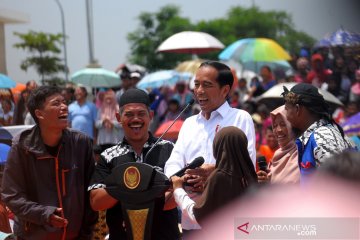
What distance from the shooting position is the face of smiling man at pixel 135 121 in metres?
3.82

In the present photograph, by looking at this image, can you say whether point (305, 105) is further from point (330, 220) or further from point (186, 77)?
point (186, 77)

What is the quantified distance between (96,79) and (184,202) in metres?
10.7

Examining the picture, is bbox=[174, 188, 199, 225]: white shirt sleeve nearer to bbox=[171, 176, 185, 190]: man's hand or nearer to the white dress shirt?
bbox=[171, 176, 185, 190]: man's hand

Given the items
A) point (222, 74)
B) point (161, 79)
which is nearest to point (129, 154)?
point (222, 74)

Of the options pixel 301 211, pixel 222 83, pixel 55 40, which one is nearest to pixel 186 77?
pixel 222 83

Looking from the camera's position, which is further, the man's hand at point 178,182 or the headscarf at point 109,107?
the headscarf at point 109,107

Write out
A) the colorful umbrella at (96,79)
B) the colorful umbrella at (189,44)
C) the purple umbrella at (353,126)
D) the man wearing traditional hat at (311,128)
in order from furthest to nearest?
1. the colorful umbrella at (96,79)
2. the colorful umbrella at (189,44)
3. the purple umbrella at (353,126)
4. the man wearing traditional hat at (311,128)

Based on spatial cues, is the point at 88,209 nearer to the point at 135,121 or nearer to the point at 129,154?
the point at 129,154

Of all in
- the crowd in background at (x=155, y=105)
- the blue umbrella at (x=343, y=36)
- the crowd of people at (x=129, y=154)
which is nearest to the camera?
the blue umbrella at (x=343, y=36)

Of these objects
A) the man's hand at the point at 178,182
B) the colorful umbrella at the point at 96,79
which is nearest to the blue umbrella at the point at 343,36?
the man's hand at the point at 178,182

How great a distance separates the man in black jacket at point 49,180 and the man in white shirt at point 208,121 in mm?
616

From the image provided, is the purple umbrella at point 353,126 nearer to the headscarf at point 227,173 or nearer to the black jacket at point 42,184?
the black jacket at point 42,184

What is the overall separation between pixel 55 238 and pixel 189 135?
3.32 feet

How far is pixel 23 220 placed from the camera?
3.90 metres
